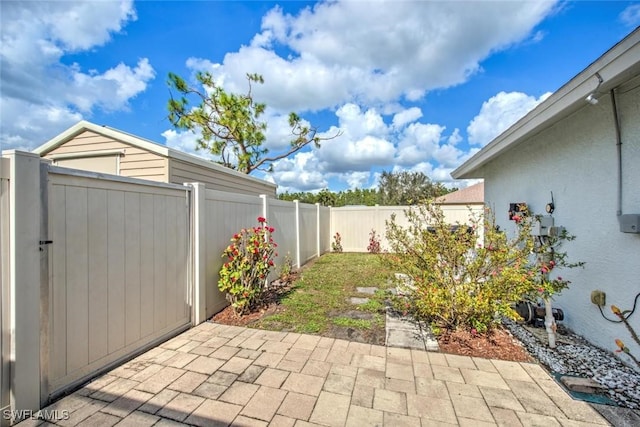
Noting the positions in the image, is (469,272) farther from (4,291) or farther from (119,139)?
(119,139)

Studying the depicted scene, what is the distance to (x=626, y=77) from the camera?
236 centimetres

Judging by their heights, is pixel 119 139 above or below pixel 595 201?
above

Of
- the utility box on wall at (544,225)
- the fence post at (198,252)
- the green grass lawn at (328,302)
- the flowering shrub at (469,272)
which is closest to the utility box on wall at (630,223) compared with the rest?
the flowering shrub at (469,272)

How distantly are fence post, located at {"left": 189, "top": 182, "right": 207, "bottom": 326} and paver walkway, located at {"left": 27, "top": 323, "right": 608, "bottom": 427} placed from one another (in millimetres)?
676

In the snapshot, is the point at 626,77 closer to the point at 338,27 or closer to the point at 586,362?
the point at 586,362

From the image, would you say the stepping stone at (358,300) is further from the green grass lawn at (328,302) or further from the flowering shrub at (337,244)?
the flowering shrub at (337,244)

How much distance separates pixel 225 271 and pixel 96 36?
648 cm

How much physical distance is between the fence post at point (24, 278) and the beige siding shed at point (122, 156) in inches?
132

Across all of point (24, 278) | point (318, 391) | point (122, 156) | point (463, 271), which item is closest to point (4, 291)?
point (24, 278)

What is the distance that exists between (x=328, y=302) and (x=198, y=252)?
2.24 metres

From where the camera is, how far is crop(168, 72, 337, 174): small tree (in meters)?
12.6

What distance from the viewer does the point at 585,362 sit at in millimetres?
2619

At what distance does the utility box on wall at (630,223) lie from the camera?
2.38m

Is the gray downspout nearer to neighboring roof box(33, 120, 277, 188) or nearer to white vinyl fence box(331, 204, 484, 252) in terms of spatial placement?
neighboring roof box(33, 120, 277, 188)
